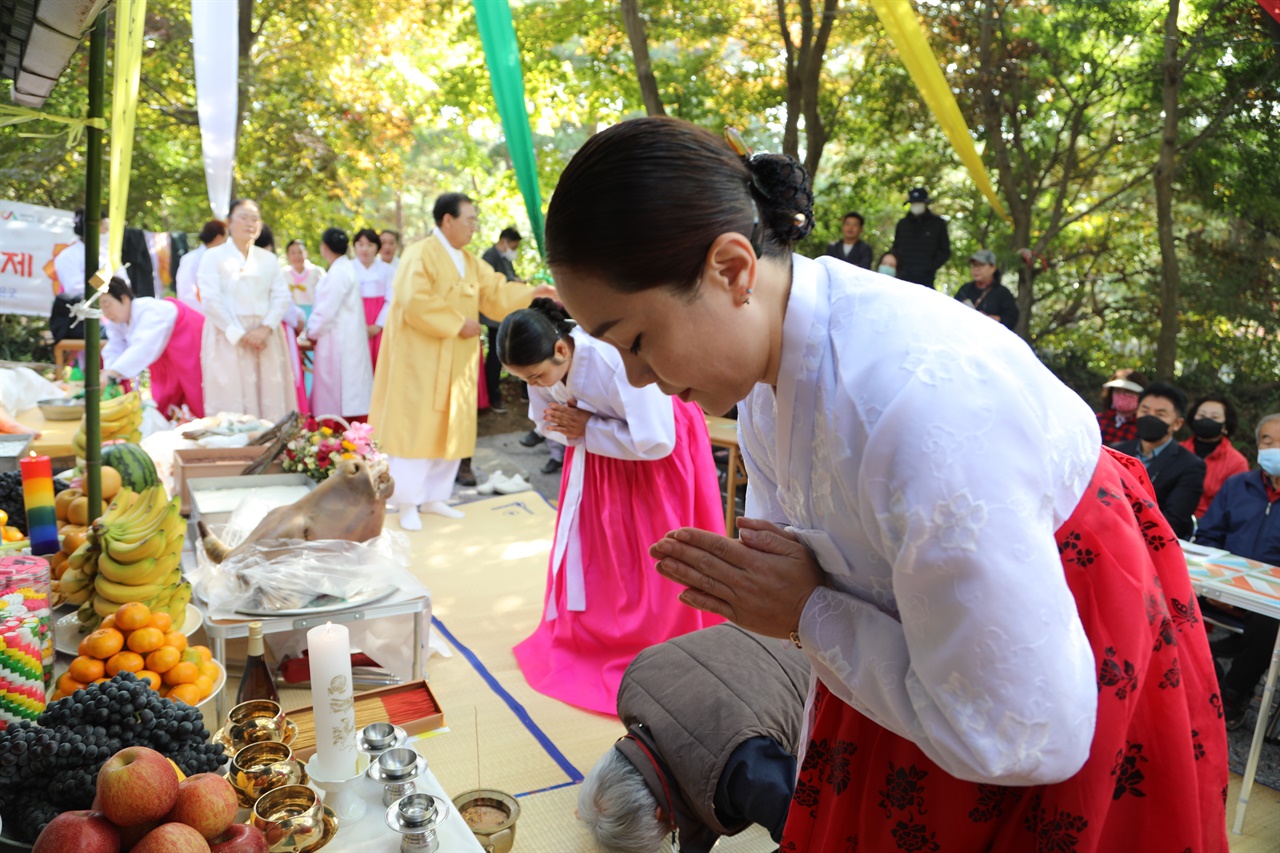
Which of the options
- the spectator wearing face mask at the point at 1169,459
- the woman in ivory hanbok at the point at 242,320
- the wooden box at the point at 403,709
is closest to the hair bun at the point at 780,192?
the wooden box at the point at 403,709

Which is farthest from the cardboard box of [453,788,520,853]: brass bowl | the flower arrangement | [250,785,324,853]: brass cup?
[250,785,324,853]: brass cup

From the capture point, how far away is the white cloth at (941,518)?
3.10 feet

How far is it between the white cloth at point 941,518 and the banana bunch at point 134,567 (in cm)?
200

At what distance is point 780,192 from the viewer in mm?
1155

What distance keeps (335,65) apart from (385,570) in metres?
10.1

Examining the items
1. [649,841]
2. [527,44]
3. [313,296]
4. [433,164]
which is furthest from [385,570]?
[433,164]

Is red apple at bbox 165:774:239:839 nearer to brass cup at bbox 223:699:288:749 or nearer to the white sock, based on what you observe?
brass cup at bbox 223:699:288:749

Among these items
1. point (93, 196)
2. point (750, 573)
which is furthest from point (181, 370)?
point (750, 573)

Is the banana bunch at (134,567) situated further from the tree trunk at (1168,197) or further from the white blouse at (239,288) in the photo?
the tree trunk at (1168,197)

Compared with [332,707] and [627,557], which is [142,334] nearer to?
[627,557]

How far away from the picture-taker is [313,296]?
875cm

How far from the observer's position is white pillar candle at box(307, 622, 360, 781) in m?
1.68

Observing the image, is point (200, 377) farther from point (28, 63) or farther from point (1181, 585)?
point (1181, 585)

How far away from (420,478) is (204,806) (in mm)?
4887
